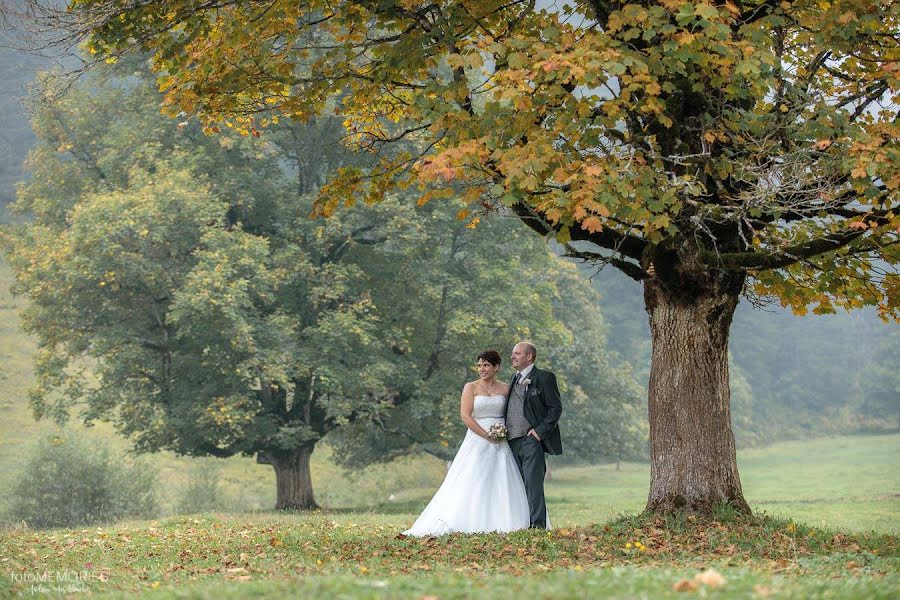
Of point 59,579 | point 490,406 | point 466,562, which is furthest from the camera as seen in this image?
point 490,406

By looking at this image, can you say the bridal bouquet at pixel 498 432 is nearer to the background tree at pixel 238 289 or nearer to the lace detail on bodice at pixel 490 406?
the lace detail on bodice at pixel 490 406

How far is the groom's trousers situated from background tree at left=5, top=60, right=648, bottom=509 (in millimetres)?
11979

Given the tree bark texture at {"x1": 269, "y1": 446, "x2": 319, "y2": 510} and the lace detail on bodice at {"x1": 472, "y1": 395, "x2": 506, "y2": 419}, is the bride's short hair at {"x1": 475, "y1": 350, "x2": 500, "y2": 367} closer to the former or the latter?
the lace detail on bodice at {"x1": 472, "y1": 395, "x2": 506, "y2": 419}

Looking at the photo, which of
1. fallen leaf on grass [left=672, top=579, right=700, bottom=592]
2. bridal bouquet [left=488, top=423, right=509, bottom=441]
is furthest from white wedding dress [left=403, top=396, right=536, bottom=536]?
fallen leaf on grass [left=672, top=579, right=700, bottom=592]

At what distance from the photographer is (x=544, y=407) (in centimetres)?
1152

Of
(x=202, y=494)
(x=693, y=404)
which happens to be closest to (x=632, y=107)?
(x=693, y=404)

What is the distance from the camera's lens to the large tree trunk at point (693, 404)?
11148 millimetres

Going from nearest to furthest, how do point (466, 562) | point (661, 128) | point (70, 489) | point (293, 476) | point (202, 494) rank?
point (466, 562) < point (661, 128) < point (70, 489) < point (293, 476) < point (202, 494)

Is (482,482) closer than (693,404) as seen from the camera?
No

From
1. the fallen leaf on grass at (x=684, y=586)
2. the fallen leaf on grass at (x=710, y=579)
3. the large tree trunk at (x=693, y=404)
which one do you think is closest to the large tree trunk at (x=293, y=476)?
the large tree trunk at (x=693, y=404)

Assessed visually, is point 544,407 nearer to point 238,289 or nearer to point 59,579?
point 59,579

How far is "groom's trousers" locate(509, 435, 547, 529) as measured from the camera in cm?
1142

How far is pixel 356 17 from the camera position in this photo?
10766 millimetres

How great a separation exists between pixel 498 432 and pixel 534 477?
0.70 meters
